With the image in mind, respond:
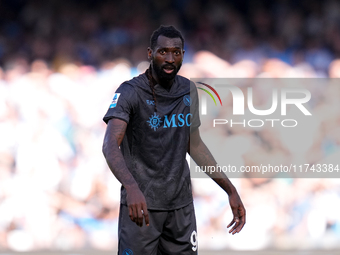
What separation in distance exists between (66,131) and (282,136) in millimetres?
2297

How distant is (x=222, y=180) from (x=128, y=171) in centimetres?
70

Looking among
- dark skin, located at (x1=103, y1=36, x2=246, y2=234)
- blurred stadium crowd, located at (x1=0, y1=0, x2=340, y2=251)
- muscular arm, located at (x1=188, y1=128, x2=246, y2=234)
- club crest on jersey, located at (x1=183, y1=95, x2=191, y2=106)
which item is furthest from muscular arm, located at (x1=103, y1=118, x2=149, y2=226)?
→ blurred stadium crowd, located at (x1=0, y1=0, x2=340, y2=251)

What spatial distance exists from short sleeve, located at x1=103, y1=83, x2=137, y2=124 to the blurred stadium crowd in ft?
8.48

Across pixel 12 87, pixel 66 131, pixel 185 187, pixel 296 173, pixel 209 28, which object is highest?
pixel 209 28

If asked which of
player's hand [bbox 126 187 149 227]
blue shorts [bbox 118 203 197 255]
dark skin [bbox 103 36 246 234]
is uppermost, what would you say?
dark skin [bbox 103 36 246 234]

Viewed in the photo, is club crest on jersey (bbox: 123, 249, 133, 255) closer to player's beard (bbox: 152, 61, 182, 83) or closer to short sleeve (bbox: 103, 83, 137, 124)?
short sleeve (bbox: 103, 83, 137, 124)

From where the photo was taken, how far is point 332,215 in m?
4.96

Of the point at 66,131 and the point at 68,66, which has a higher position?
the point at 68,66

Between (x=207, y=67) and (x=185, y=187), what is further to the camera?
(x=207, y=67)

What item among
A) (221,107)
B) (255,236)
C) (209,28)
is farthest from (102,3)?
(255,236)

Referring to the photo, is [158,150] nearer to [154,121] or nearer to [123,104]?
[154,121]

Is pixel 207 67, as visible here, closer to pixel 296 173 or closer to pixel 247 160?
pixel 247 160

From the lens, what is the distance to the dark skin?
2203 mm

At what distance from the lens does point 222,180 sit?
9.14 feet
